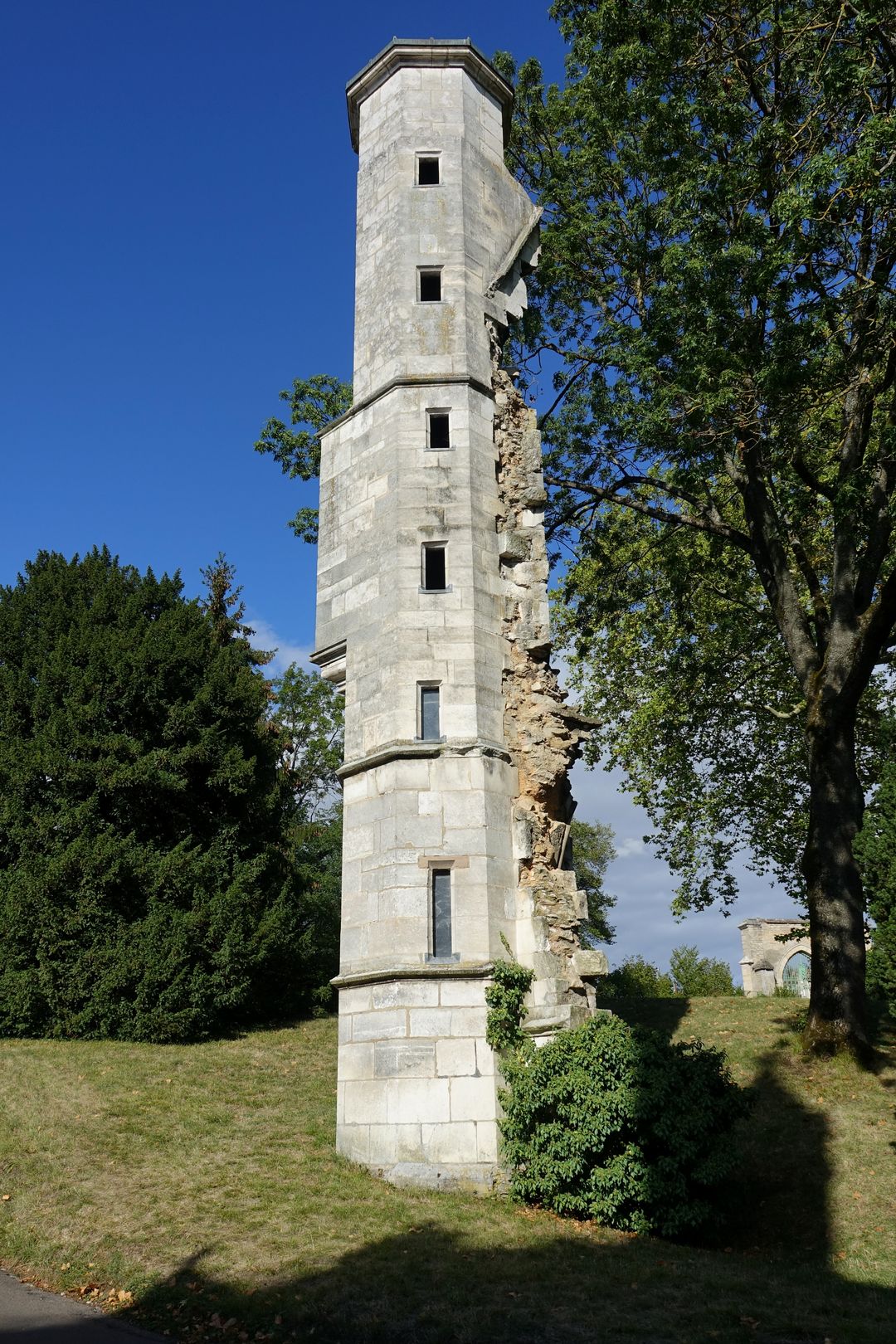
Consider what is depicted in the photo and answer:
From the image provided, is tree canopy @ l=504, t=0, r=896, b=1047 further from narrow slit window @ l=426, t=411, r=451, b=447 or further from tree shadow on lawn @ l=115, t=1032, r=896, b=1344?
tree shadow on lawn @ l=115, t=1032, r=896, b=1344

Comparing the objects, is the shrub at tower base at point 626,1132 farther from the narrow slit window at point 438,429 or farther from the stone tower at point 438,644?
the narrow slit window at point 438,429

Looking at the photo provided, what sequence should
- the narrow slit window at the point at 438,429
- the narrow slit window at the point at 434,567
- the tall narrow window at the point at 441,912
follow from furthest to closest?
the narrow slit window at the point at 438,429, the narrow slit window at the point at 434,567, the tall narrow window at the point at 441,912

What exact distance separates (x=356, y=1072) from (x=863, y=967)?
716 cm

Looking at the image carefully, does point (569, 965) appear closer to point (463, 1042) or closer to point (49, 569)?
point (463, 1042)

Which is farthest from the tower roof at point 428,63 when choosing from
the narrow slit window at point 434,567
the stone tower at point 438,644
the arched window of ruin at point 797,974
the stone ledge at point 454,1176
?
the arched window of ruin at point 797,974

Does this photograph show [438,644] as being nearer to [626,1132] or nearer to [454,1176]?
[626,1132]

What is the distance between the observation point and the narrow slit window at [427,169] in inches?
621

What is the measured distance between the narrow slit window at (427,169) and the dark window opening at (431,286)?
1.57m

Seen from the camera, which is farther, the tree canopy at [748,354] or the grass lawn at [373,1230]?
the tree canopy at [748,354]

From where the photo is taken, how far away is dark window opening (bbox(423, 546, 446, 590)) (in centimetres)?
1390

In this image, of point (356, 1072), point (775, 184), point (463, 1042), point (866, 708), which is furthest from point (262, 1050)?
point (775, 184)

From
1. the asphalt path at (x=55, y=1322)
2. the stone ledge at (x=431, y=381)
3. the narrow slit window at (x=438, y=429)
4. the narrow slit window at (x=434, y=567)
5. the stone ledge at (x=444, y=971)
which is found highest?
the stone ledge at (x=431, y=381)

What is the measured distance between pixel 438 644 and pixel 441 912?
3351 millimetres

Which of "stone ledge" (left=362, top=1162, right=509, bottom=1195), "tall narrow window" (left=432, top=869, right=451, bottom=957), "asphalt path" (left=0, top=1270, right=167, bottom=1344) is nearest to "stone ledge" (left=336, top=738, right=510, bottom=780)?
"tall narrow window" (left=432, top=869, right=451, bottom=957)
